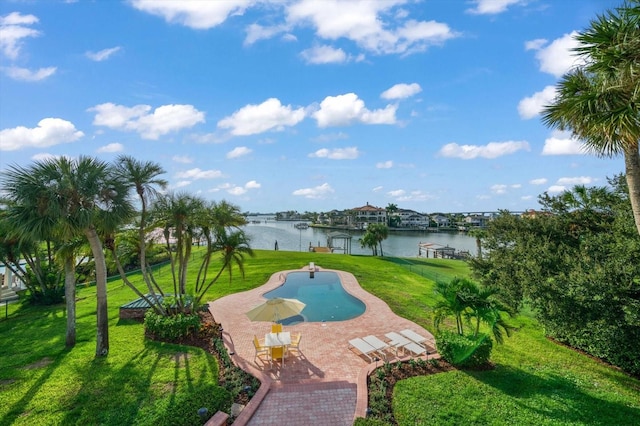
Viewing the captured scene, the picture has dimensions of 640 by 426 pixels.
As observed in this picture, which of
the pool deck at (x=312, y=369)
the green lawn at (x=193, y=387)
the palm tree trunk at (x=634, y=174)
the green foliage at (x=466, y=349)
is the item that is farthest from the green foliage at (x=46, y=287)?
the palm tree trunk at (x=634, y=174)

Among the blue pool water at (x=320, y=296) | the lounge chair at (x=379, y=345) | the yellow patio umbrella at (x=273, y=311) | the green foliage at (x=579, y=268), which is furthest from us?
the blue pool water at (x=320, y=296)

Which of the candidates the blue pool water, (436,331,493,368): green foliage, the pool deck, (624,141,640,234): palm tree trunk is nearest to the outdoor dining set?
the pool deck

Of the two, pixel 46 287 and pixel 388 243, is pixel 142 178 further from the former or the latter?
pixel 388 243

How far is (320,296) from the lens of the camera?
69.4 feet

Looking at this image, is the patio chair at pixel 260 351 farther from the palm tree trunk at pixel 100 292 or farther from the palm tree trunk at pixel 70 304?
the palm tree trunk at pixel 70 304

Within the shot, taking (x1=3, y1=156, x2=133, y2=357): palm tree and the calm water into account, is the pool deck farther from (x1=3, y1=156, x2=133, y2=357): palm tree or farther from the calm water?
the calm water

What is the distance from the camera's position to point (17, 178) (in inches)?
373

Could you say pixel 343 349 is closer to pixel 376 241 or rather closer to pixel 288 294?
pixel 288 294

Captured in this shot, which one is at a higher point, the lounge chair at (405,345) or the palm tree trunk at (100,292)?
the palm tree trunk at (100,292)

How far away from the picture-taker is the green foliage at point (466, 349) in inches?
394

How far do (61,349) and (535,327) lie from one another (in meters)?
20.2

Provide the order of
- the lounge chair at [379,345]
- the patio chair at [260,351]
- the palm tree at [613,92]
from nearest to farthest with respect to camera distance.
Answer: the palm tree at [613,92] → the patio chair at [260,351] → the lounge chair at [379,345]

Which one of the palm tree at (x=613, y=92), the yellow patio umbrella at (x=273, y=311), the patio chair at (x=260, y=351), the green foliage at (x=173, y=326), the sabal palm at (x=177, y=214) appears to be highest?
the palm tree at (x=613, y=92)

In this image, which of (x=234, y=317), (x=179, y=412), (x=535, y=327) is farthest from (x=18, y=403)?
(x=535, y=327)
